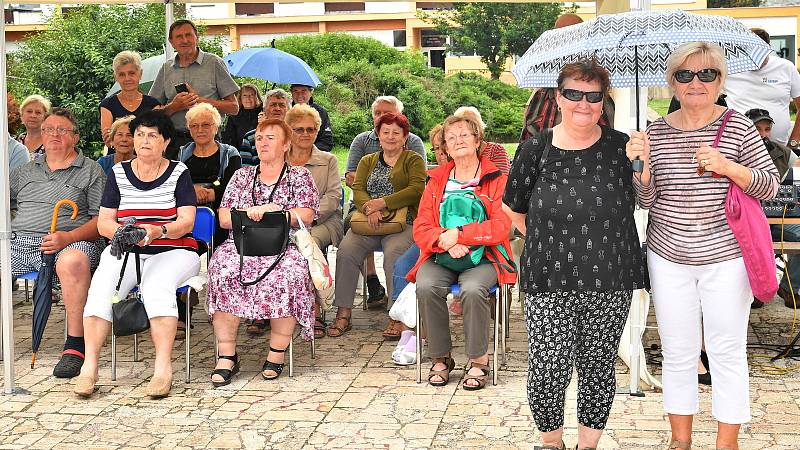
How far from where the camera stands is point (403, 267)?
6.86 meters

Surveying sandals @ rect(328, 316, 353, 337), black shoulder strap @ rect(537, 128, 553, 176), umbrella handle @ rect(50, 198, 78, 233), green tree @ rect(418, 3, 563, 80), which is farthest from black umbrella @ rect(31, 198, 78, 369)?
green tree @ rect(418, 3, 563, 80)

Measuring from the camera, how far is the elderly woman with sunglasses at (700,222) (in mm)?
4324

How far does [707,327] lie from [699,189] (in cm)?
57

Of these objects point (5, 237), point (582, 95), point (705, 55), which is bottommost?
point (5, 237)

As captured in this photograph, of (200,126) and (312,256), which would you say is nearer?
(312,256)

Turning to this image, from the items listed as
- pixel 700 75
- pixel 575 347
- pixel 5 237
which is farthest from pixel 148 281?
pixel 700 75

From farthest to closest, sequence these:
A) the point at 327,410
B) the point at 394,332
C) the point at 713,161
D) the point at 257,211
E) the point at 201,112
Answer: the point at 201,112, the point at 394,332, the point at 257,211, the point at 327,410, the point at 713,161

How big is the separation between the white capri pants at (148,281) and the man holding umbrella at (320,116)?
2.61 metres

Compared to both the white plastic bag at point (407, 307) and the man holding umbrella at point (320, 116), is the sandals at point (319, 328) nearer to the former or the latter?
the white plastic bag at point (407, 307)

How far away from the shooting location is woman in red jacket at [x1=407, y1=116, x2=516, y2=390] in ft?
19.7

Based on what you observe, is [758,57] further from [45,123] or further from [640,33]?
[45,123]

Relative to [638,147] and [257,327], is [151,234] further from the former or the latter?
[638,147]

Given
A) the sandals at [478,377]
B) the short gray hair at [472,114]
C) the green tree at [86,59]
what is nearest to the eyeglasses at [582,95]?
the short gray hair at [472,114]

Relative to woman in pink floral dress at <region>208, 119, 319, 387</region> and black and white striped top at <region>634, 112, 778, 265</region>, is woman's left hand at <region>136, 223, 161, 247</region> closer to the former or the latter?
woman in pink floral dress at <region>208, 119, 319, 387</region>
